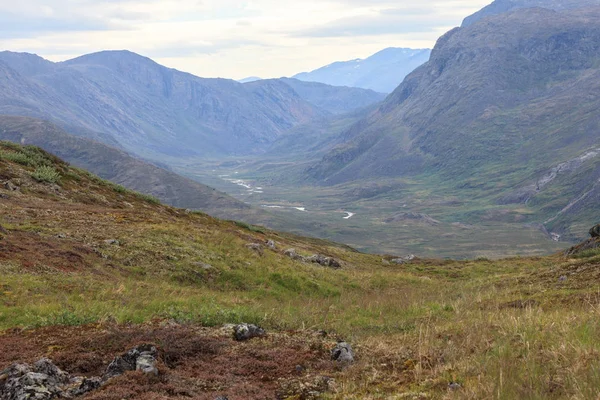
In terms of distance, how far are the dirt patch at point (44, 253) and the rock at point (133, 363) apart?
1221 centimetres

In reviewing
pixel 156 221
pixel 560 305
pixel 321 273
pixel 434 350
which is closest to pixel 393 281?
pixel 321 273

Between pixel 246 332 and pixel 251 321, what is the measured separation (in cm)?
184

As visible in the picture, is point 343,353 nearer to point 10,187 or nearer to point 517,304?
point 517,304

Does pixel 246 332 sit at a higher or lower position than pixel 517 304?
higher

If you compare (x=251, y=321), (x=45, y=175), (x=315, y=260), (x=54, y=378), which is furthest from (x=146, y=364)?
(x=45, y=175)

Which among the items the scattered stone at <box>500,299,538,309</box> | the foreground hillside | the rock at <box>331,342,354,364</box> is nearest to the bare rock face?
the foreground hillside

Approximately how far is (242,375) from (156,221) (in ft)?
91.4

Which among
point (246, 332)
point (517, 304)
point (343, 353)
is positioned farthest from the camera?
point (517, 304)

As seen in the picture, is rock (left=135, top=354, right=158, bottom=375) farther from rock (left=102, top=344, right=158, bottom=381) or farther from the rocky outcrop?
the rocky outcrop

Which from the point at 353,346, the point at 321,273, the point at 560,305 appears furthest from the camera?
the point at 321,273

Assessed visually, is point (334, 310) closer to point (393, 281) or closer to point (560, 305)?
point (560, 305)

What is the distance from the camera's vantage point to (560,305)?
16.8 m

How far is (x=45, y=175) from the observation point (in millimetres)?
43625

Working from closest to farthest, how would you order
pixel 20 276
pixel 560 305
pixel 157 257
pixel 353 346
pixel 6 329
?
1. pixel 353 346
2. pixel 6 329
3. pixel 560 305
4. pixel 20 276
5. pixel 157 257
